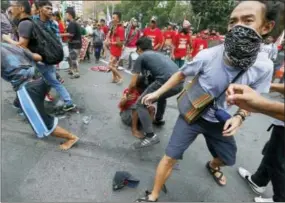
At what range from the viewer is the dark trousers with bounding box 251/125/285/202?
7.25 feet

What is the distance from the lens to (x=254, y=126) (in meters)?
4.38

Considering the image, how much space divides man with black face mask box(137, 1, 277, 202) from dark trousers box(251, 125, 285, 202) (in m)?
0.42

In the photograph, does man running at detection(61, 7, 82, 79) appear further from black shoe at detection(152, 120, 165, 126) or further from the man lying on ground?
the man lying on ground

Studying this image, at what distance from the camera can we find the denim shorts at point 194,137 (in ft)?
6.88

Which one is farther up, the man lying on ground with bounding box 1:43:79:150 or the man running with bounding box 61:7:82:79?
the man lying on ground with bounding box 1:43:79:150

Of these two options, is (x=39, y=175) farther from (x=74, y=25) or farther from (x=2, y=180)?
(x=74, y=25)

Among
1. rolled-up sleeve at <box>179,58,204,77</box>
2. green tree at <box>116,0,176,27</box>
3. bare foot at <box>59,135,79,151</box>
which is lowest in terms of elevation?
green tree at <box>116,0,176,27</box>

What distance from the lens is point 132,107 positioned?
3688 mm

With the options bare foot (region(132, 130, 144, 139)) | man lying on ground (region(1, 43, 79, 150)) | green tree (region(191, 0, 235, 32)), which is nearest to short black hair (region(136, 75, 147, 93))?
bare foot (region(132, 130, 144, 139))

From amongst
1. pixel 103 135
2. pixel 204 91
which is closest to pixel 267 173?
pixel 204 91

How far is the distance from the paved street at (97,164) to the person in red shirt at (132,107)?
134 mm

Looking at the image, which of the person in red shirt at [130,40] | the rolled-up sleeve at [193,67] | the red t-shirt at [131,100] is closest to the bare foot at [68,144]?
the red t-shirt at [131,100]

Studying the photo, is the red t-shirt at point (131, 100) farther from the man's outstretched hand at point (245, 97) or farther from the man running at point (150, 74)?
the man's outstretched hand at point (245, 97)

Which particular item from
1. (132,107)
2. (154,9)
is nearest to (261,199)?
(132,107)
